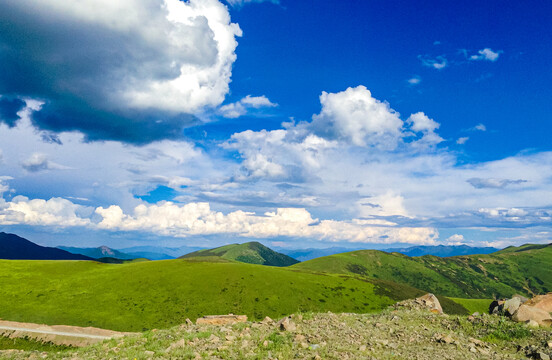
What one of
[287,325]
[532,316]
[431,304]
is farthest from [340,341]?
[431,304]

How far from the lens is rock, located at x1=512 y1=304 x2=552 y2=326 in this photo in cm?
2433

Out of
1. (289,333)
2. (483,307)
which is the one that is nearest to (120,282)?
(289,333)

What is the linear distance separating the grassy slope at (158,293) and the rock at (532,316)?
81701 mm

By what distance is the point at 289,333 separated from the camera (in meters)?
20.7

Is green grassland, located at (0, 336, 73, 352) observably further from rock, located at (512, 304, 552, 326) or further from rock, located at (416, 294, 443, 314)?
rock, located at (512, 304, 552, 326)

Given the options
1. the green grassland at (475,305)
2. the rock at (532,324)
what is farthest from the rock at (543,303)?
the green grassland at (475,305)

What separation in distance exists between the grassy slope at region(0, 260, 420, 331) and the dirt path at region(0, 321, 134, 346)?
10537mm

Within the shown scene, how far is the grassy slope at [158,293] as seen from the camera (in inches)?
3344

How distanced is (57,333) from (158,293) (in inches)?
1577

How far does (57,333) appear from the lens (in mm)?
64562

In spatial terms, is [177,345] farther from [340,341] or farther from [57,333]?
[57,333]

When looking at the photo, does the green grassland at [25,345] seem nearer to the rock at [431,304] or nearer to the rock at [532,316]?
the rock at [431,304]

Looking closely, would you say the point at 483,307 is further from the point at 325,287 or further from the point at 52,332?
the point at 52,332

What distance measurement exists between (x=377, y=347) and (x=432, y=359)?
3.32m
